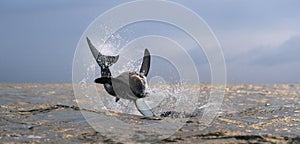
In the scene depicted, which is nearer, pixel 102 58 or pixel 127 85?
pixel 127 85

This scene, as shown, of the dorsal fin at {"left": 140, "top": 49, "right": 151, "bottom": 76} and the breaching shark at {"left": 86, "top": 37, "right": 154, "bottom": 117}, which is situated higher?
the dorsal fin at {"left": 140, "top": 49, "right": 151, "bottom": 76}

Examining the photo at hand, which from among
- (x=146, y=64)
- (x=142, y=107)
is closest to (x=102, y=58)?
(x=146, y=64)

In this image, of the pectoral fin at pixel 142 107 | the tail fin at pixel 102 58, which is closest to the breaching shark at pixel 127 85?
the pectoral fin at pixel 142 107

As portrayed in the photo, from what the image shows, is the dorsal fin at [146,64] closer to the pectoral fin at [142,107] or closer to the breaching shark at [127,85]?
the breaching shark at [127,85]

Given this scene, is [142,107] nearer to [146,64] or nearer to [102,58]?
[146,64]

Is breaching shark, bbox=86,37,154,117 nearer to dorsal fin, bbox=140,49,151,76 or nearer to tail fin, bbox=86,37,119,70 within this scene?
→ dorsal fin, bbox=140,49,151,76

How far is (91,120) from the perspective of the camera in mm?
15375

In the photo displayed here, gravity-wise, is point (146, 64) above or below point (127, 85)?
above

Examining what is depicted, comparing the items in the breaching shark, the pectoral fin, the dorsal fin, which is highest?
the dorsal fin

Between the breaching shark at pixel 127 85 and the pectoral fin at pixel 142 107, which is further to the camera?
the pectoral fin at pixel 142 107

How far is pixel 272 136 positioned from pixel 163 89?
10.6 metres

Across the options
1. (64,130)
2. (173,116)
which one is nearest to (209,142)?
(64,130)

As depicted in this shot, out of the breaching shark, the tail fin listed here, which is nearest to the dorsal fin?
the breaching shark

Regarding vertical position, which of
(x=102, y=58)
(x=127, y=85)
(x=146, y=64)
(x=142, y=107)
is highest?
(x=102, y=58)
